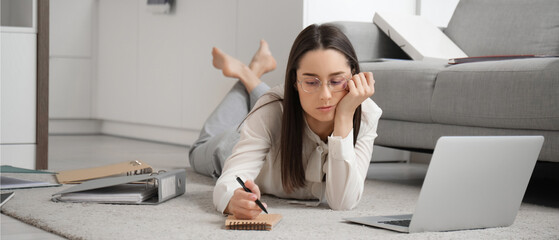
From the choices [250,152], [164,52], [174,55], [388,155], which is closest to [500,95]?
[250,152]

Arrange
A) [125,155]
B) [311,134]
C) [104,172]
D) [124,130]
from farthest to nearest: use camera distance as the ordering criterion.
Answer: [124,130], [125,155], [104,172], [311,134]

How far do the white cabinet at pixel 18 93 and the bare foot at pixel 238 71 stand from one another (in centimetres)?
78

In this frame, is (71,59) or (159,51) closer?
(159,51)

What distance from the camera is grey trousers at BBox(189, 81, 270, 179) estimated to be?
2.54m

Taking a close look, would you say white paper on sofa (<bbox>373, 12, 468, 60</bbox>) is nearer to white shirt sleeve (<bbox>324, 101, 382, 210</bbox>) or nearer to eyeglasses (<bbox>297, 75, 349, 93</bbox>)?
white shirt sleeve (<bbox>324, 101, 382, 210</bbox>)

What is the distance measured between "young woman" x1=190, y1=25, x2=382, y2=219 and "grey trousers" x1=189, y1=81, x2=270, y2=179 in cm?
46

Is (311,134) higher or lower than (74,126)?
higher

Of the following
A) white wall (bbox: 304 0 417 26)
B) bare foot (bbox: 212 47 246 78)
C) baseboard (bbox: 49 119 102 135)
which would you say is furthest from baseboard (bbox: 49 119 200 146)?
white wall (bbox: 304 0 417 26)

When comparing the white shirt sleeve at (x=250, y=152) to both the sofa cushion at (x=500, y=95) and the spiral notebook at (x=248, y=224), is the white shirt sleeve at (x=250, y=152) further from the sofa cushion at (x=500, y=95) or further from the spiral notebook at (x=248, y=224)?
the sofa cushion at (x=500, y=95)

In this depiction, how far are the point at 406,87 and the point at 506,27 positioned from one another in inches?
29.9

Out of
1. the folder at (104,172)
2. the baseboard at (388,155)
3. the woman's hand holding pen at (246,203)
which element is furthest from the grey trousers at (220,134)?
the woman's hand holding pen at (246,203)

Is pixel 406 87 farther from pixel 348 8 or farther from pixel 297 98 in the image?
pixel 348 8

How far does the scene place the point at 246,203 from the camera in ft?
5.04

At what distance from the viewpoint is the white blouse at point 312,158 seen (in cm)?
176
